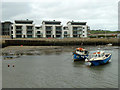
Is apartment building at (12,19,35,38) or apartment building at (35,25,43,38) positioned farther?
apartment building at (35,25,43,38)

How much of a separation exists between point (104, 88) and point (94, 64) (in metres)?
15.8

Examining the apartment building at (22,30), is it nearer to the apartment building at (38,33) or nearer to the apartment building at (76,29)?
the apartment building at (38,33)

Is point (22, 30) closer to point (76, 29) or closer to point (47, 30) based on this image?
point (47, 30)

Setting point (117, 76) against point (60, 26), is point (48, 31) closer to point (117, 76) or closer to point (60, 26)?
point (60, 26)

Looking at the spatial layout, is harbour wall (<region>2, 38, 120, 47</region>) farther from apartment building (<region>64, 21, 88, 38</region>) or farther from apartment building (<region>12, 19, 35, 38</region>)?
apartment building (<region>12, 19, 35, 38</region>)

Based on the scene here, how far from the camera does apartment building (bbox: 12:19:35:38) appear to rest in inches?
4685

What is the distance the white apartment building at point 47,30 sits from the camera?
4727 inches

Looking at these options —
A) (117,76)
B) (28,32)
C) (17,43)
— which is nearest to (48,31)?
(28,32)

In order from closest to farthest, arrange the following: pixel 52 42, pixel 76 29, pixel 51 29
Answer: pixel 52 42
pixel 51 29
pixel 76 29

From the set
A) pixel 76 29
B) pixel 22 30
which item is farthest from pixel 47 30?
pixel 76 29

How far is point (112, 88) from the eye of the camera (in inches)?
870

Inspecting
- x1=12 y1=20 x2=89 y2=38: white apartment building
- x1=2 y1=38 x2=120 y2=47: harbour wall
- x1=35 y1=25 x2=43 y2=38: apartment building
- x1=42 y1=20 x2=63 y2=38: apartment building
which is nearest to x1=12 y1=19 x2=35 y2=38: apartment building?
x1=12 y1=20 x2=89 y2=38: white apartment building

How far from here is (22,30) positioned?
120062 mm

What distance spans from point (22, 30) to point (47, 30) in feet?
66.8
